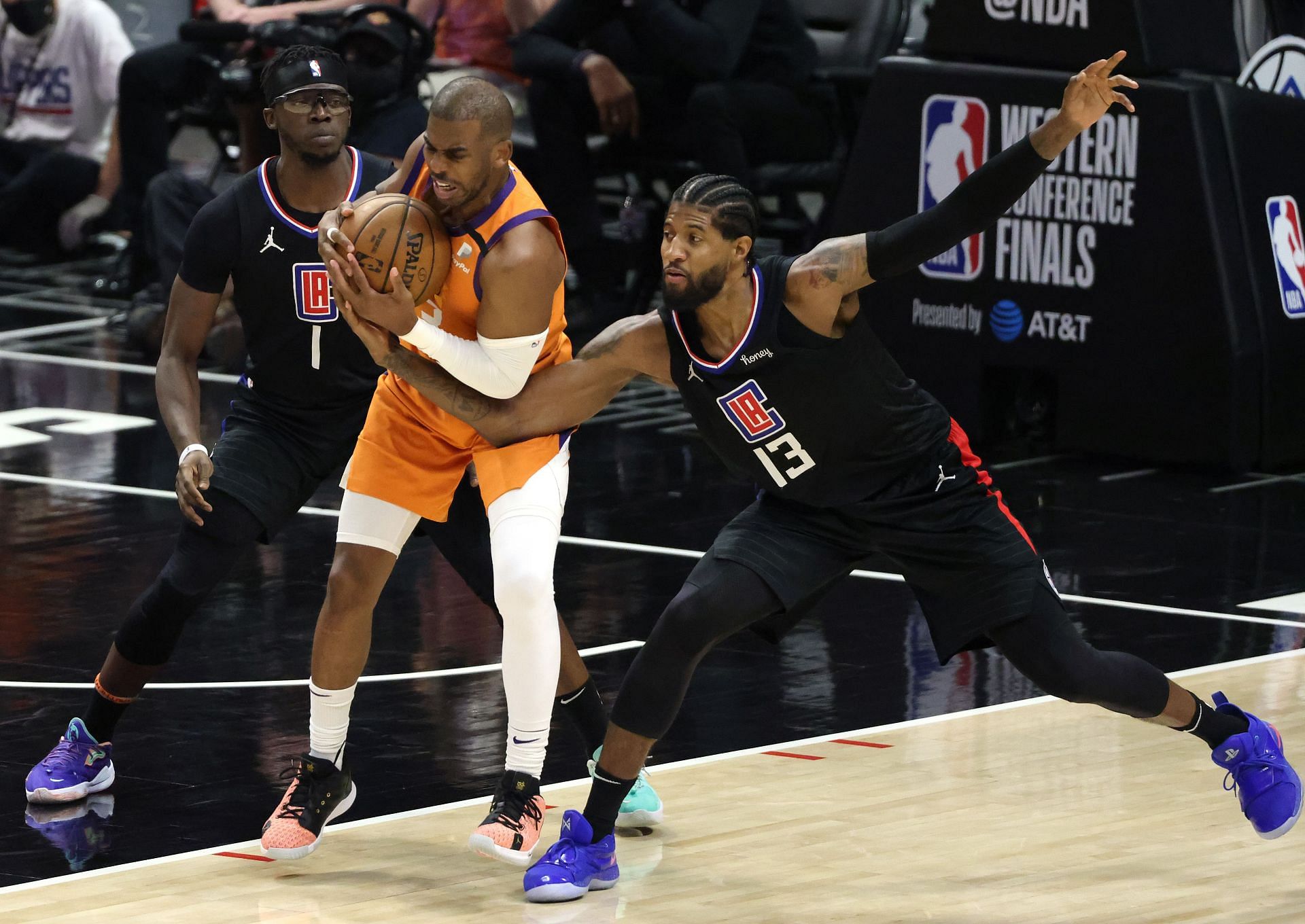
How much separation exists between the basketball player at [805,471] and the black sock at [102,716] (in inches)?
54.6

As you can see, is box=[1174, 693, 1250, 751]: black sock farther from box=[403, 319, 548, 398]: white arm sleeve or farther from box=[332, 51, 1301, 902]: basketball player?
box=[403, 319, 548, 398]: white arm sleeve

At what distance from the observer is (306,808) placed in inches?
210

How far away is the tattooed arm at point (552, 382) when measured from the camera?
5.20m

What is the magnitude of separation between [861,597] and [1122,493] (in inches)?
77.7

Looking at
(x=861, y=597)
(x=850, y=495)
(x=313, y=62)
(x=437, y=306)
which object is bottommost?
(x=861, y=597)

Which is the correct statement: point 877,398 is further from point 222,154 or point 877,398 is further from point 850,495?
point 222,154

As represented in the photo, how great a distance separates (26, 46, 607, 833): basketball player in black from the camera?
5.77 meters

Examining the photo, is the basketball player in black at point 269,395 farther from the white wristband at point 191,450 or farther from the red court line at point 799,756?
the red court line at point 799,756

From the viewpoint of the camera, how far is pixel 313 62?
230 inches

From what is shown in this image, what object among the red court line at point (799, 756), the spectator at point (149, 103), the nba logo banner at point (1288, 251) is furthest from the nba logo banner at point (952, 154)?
the spectator at point (149, 103)

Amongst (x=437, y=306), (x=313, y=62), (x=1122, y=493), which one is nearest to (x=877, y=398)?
(x=437, y=306)

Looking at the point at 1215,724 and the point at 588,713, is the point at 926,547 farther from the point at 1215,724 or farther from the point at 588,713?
the point at 588,713

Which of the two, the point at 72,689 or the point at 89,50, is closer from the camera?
the point at 72,689

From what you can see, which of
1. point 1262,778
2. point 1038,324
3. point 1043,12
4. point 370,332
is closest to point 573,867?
point 370,332
